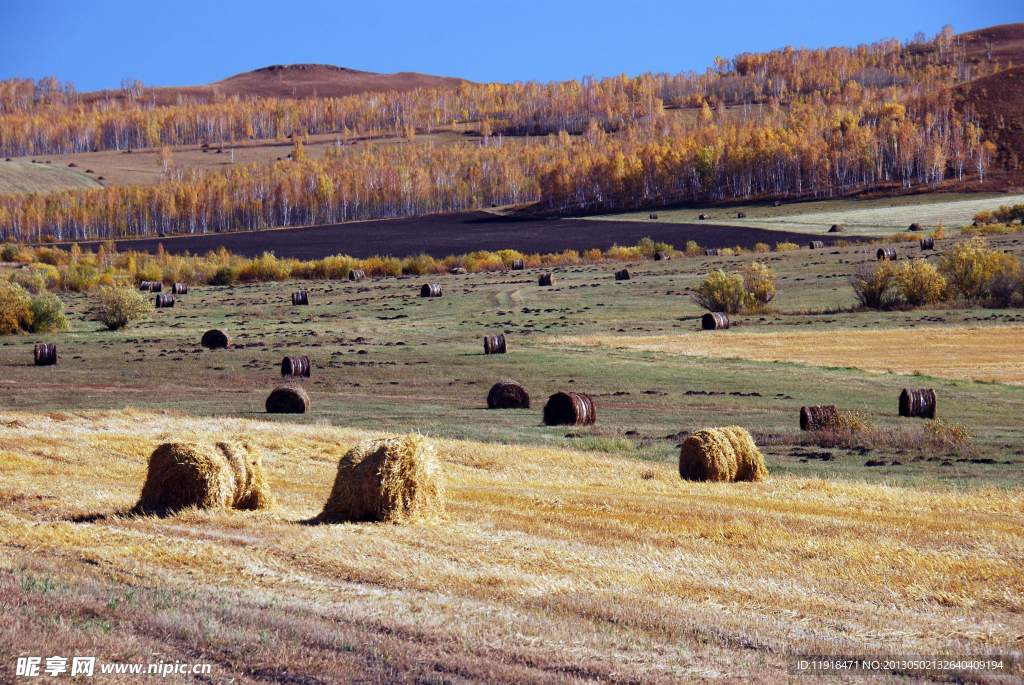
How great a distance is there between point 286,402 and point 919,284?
42.2 m

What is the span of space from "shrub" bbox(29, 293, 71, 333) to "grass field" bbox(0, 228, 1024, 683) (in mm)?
12294

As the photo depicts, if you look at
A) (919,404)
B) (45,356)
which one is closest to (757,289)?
(919,404)

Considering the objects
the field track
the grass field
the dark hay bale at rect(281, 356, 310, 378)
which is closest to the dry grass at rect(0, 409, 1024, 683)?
the grass field

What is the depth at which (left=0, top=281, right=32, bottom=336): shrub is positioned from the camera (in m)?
49.8

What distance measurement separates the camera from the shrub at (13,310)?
4978 cm

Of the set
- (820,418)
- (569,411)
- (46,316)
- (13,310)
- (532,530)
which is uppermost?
(13,310)

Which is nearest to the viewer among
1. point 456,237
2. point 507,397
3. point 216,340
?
point 507,397

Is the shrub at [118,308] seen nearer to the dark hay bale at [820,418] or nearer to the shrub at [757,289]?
the shrub at [757,289]

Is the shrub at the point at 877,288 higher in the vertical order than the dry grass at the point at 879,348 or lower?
higher

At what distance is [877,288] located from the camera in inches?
2254

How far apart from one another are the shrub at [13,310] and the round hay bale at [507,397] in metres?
31.1

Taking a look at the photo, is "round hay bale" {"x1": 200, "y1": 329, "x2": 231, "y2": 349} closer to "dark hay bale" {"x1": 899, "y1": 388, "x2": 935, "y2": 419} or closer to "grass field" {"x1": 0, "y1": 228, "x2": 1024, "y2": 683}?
"grass field" {"x1": 0, "y1": 228, "x2": 1024, "y2": 683}

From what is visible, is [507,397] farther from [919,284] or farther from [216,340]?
[919,284]

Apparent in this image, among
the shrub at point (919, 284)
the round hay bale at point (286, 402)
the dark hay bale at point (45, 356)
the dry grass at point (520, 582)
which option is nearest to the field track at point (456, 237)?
the shrub at point (919, 284)
